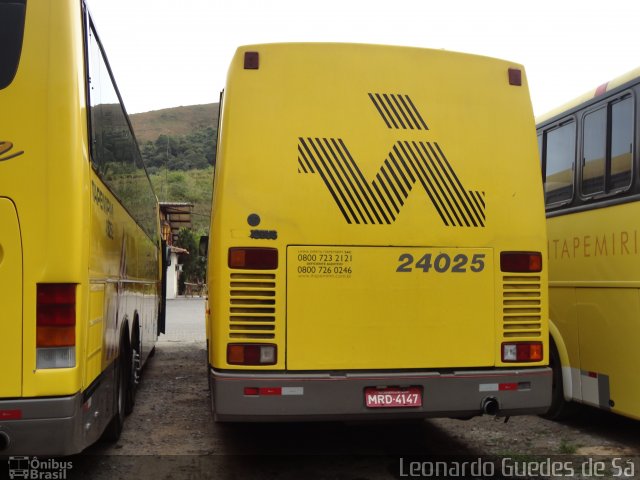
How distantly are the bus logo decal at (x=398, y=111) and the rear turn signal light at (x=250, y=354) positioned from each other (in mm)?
1970

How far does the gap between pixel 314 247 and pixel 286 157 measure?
71 cm

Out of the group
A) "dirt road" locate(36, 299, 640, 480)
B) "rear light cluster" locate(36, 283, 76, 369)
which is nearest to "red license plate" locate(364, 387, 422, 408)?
"dirt road" locate(36, 299, 640, 480)

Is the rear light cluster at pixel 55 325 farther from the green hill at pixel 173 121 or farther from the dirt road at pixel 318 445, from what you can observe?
the green hill at pixel 173 121

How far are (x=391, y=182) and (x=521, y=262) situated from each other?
49.0 inches

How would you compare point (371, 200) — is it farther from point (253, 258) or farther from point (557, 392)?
point (557, 392)

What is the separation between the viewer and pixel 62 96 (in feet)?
14.0

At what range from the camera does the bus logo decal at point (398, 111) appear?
5598 millimetres

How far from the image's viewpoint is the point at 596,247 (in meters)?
7.19

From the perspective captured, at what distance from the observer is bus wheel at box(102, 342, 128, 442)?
6.68 m

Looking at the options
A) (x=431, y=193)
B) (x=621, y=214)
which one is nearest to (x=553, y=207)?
(x=621, y=214)

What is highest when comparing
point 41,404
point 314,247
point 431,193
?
point 431,193

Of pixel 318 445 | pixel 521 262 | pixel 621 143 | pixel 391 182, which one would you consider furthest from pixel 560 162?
pixel 318 445

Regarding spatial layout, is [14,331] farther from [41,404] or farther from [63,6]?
[63,6]

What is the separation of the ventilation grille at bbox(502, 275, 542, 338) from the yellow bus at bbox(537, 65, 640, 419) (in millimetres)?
1352
